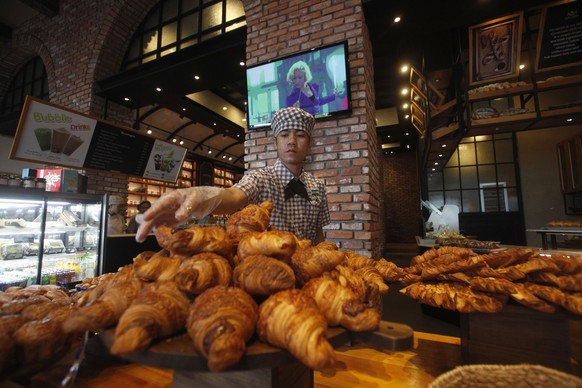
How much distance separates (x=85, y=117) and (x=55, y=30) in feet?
12.3

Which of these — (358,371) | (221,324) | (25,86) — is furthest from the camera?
(25,86)

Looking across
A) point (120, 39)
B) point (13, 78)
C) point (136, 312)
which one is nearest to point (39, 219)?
point (136, 312)

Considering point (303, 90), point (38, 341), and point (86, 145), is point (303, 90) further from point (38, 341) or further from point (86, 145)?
point (86, 145)

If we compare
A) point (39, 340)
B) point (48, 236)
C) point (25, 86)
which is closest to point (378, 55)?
point (39, 340)

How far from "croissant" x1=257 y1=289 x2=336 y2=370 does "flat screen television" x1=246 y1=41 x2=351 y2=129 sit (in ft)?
9.71

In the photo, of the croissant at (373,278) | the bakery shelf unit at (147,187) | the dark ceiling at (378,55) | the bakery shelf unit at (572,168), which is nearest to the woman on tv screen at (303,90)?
the dark ceiling at (378,55)

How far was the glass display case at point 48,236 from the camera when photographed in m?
3.08

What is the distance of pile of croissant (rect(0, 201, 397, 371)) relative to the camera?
1.73 feet

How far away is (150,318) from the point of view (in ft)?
1.82

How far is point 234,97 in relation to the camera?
792 cm

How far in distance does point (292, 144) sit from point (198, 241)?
4.55ft

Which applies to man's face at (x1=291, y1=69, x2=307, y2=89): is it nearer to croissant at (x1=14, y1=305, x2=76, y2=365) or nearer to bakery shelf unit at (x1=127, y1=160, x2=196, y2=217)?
croissant at (x1=14, y1=305, x2=76, y2=365)

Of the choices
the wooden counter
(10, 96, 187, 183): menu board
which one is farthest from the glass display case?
the wooden counter

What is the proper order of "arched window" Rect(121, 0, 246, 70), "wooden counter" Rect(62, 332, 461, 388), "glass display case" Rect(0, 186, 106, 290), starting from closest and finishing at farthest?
"wooden counter" Rect(62, 332, 461, 388), "glass display case" Rect(0, 186, 106, 290), "arched window" Rect(121, 0, 246, 70)
